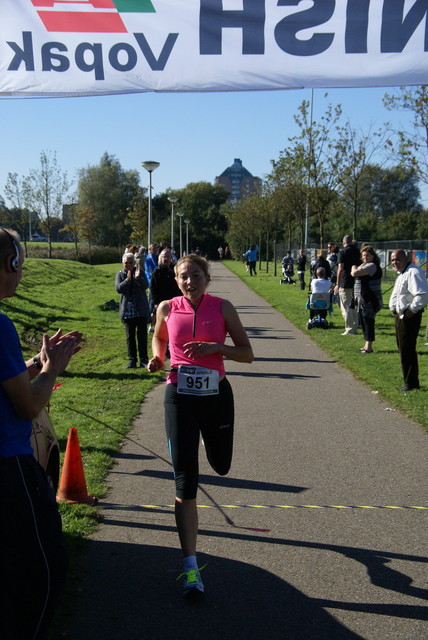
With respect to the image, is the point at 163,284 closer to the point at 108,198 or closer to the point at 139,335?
the point at 139,335

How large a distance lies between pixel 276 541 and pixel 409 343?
5521 millimetres

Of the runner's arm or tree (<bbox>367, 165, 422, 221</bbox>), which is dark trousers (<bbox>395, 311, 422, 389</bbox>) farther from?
tree (<bbox>367, 165, 422, 221</bbox>)

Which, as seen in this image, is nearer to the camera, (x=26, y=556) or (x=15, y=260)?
(x=26, y=556)

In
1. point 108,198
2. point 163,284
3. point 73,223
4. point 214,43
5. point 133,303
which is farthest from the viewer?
point 108,198

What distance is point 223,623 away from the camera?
3598 millimetres

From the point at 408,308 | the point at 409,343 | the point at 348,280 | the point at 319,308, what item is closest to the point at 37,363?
the point at 408,308

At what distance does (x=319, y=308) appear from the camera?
1712 cm

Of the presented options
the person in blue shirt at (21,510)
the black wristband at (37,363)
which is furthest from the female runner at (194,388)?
the person in blue shirt at (21,510)

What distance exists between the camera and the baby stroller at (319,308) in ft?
55.7

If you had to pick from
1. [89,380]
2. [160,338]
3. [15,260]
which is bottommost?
[89,380]

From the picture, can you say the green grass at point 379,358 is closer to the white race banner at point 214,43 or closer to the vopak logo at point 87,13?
the white race banner at point 214,43

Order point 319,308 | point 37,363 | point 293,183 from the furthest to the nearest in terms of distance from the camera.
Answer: point 293,183, point 319,308, point 37,363

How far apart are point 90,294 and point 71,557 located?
985 inches

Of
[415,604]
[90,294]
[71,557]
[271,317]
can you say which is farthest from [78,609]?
[90,294]
